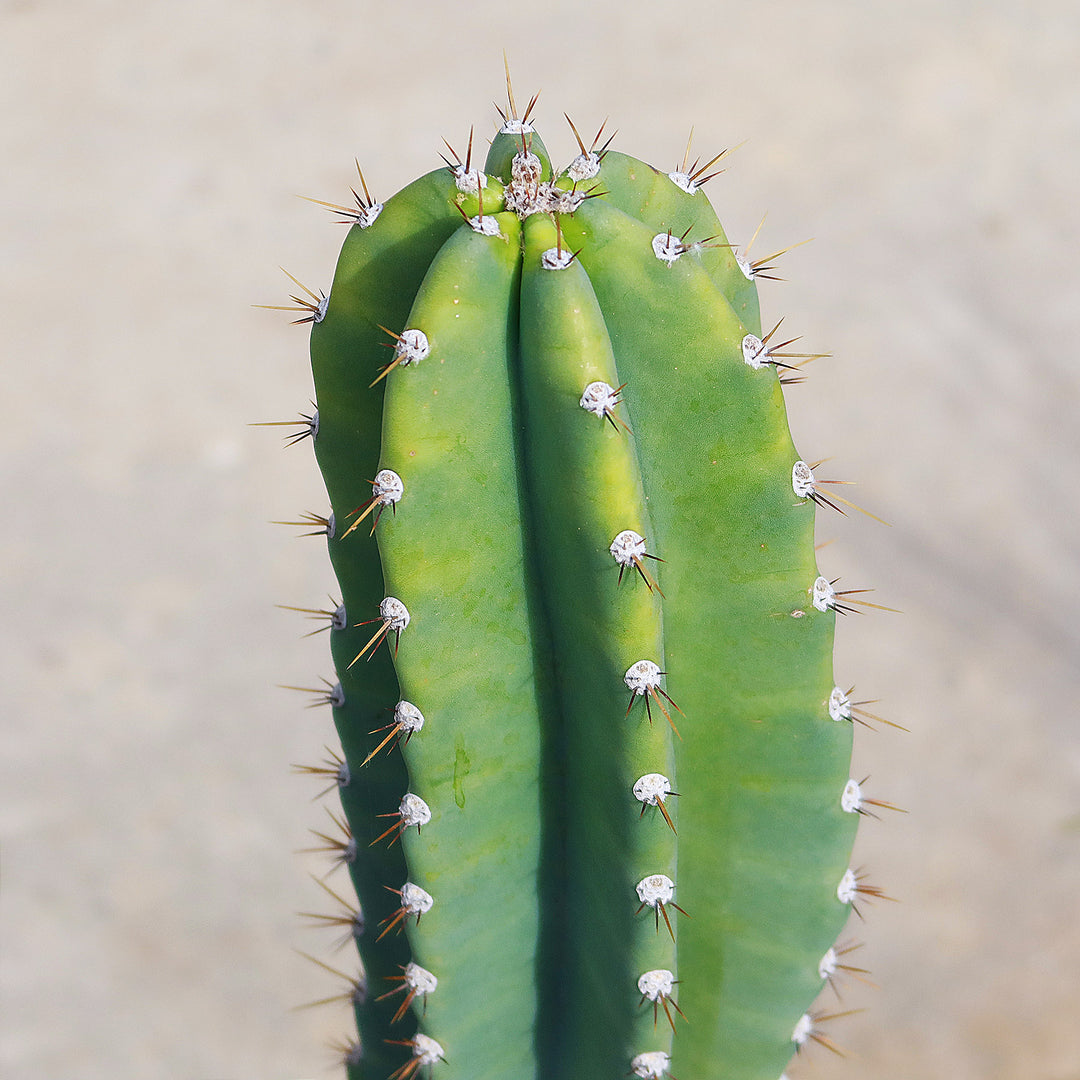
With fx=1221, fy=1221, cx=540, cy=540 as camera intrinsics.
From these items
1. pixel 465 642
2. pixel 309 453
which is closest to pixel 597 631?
pixel 465 642

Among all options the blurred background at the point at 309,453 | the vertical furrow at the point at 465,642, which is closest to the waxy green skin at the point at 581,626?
the vertical furrow at the point at 465,642

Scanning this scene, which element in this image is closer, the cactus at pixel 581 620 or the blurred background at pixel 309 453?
the cactus at pixel 581 620

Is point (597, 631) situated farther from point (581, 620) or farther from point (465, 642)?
point (465, 642)

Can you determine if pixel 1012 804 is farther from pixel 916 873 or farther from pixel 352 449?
pixel 352 449

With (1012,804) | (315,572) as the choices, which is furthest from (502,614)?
(315,572)

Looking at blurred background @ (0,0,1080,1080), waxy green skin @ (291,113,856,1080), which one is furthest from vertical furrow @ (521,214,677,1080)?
blurred background @ (0,0,1080,1080)

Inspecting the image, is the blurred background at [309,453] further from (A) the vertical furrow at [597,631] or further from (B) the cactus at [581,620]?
(A) the vertical furrow at [597,631]
